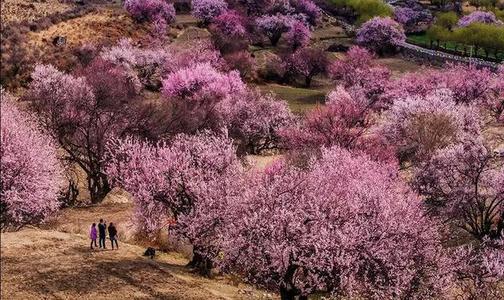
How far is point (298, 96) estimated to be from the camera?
8694 centimetres

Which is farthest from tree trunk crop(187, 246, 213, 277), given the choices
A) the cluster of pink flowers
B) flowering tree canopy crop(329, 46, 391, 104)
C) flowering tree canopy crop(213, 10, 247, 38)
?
the cluster of pink flowers

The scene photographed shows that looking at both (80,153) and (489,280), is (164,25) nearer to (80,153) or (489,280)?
(80,153)

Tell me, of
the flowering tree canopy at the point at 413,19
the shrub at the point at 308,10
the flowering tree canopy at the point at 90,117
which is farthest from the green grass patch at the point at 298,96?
the flowering tree canopy at the point at 413,19

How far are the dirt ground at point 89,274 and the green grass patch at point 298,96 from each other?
46057 millimetres

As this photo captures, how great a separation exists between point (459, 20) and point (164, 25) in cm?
7652

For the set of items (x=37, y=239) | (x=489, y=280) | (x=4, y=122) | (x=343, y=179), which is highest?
(x=4, y=122)

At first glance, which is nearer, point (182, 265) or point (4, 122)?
point (4, 122)

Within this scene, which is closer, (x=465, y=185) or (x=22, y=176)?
(x=22, y=176)

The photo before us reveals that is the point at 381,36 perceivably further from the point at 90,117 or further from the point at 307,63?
the point at 90,117

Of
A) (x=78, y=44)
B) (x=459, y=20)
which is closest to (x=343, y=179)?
(x=78, y=44)

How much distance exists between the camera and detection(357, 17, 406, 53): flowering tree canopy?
382 feet

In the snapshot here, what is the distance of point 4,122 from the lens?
27.6 meters

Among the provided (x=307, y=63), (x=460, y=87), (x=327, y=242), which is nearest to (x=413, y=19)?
(x=307, y=63)

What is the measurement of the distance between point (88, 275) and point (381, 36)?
98.5 meters
